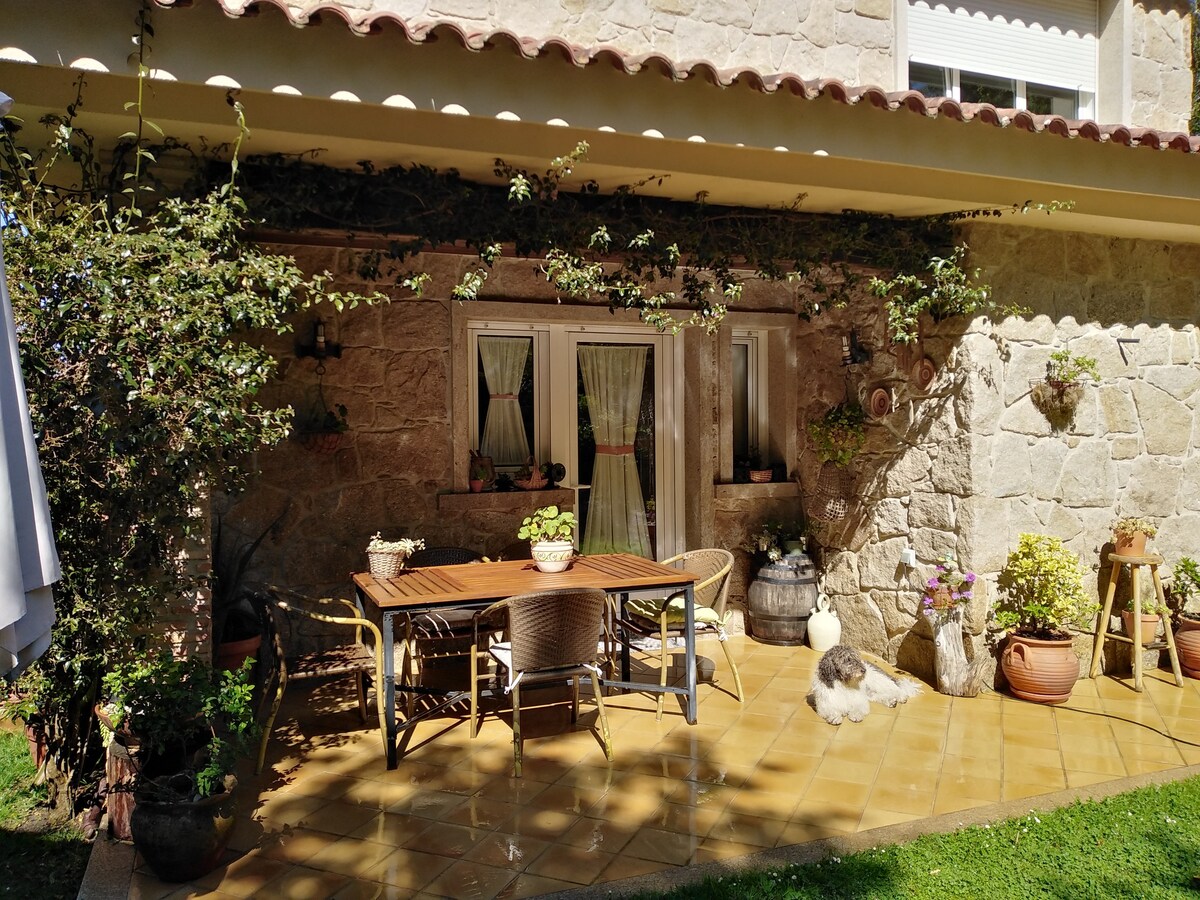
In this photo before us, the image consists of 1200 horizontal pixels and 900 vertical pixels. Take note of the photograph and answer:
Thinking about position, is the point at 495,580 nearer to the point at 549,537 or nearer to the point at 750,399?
the point at 549,537

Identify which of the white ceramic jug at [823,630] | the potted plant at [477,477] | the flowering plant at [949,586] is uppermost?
the potted plant at [477,477]

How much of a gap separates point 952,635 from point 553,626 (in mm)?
2595

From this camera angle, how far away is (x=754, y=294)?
21.5 ft

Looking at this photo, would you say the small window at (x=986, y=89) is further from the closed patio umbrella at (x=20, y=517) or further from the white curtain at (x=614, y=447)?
the closed patio umbrella at (x=20, y=517)

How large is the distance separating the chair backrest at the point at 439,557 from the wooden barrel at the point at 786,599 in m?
2.23

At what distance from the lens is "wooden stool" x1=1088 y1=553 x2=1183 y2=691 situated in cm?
519

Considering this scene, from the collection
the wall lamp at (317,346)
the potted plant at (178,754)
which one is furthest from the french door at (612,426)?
the potted plant at (178,754)

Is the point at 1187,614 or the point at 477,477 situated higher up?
the point at 477,477

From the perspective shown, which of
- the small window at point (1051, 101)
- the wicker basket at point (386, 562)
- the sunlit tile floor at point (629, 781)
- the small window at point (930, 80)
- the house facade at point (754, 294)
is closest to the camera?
the sunlit tile floor at point (629, 781)

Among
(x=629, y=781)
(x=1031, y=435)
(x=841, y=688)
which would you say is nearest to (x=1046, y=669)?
(x=841, y=688)

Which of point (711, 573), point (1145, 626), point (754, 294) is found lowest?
point (1145, 626)

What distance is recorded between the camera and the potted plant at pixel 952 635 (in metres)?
5.09

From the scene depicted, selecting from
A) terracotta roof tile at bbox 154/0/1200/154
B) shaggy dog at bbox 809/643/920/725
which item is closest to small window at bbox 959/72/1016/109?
terracotta roof tile at bbox 154/0/1200/154

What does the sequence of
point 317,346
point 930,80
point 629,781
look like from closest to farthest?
→ point 629,781, point 317,346, point 930,80
